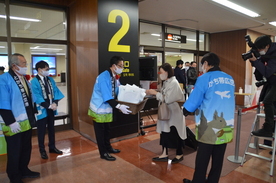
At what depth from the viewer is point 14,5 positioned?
4.31 meters

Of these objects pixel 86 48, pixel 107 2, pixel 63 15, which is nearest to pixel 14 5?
pixel 63 15

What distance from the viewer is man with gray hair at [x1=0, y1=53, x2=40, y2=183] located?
7.78 feet

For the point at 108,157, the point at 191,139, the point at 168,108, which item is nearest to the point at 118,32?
the point at 168,108

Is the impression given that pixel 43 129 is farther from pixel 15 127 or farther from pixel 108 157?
pixel 108 157

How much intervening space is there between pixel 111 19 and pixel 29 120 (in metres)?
2.34

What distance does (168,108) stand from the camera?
2.95m

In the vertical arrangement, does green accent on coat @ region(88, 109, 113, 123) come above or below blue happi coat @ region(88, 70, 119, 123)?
below

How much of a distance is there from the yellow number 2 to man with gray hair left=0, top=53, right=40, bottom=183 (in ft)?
5.71

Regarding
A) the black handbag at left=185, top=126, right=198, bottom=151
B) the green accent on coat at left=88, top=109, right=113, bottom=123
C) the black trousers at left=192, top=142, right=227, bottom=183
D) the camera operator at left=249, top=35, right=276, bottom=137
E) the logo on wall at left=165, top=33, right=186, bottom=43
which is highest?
the logo on wall at left=165, top=33, right=186, bottom=43

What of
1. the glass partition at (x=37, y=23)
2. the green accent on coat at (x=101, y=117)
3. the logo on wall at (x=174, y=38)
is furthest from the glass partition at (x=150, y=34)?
the green accent on coat at (x=101, y=117)

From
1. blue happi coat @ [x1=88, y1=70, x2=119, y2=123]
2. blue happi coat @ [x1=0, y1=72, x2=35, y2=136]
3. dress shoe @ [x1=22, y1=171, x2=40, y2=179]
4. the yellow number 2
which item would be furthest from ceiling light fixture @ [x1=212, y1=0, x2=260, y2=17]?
dress shoe @ [x1=22, y1=171, x2=40, y2=179]

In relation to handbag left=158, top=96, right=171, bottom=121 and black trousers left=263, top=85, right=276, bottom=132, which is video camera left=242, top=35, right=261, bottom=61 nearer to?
black trousers left=263, top=85, right=276, bottom=132

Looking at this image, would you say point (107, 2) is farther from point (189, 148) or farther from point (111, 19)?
point (189, 148)

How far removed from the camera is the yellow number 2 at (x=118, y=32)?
12.9 ft
